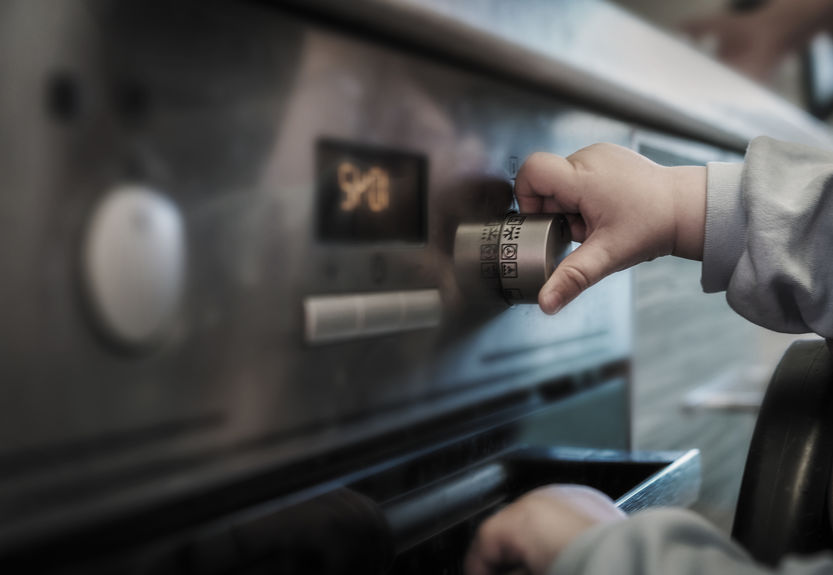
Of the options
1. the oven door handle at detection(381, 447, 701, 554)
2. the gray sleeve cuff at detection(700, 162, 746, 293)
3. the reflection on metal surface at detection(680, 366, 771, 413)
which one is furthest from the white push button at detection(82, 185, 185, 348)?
the reflection on metal surface at detection(680, 366, 771, 413)

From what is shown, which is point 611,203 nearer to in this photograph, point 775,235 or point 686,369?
point 775,235

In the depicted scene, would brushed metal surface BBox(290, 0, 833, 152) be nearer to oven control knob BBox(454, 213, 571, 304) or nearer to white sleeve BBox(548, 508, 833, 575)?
oven control knob BBox(454, 213, 571, 304)

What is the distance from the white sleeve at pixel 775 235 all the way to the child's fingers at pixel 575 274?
7 cm

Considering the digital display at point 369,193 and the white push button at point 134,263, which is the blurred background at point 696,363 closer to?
the digital display at point 369,193

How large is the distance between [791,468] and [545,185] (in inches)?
7.9

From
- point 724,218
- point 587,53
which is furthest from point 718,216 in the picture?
point 587,53

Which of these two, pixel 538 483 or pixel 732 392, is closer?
pixel 538 483

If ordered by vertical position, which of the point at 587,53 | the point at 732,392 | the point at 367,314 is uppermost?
the point at 587,53

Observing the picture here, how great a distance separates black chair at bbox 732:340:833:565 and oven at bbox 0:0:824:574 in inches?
2.8

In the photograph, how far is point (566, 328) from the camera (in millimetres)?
378

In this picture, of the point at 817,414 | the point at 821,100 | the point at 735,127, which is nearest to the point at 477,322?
the point at 817,414

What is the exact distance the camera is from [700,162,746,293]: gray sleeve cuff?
0.34 metres

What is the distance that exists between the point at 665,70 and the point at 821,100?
718 millimetres

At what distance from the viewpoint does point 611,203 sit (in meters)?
0.33
